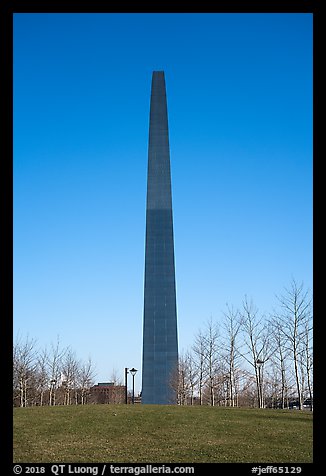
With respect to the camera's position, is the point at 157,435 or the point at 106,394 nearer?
the point at 157,435

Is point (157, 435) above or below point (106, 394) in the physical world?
above

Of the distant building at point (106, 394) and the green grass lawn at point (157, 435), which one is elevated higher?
the green grass lawn at point (157, 435)

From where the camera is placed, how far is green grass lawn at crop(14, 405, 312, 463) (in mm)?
10609

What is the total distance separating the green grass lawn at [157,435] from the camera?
10.6 meters

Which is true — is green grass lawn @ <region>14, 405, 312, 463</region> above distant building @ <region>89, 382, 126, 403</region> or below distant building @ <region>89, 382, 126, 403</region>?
above

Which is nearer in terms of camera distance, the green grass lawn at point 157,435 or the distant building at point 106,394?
the green grass lawn at point 157,435

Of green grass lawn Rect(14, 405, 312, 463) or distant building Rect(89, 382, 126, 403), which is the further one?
distant building Rect(89, 382, 126, 403)

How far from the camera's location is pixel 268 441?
1237 centimetres

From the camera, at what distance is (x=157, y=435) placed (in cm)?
1299
